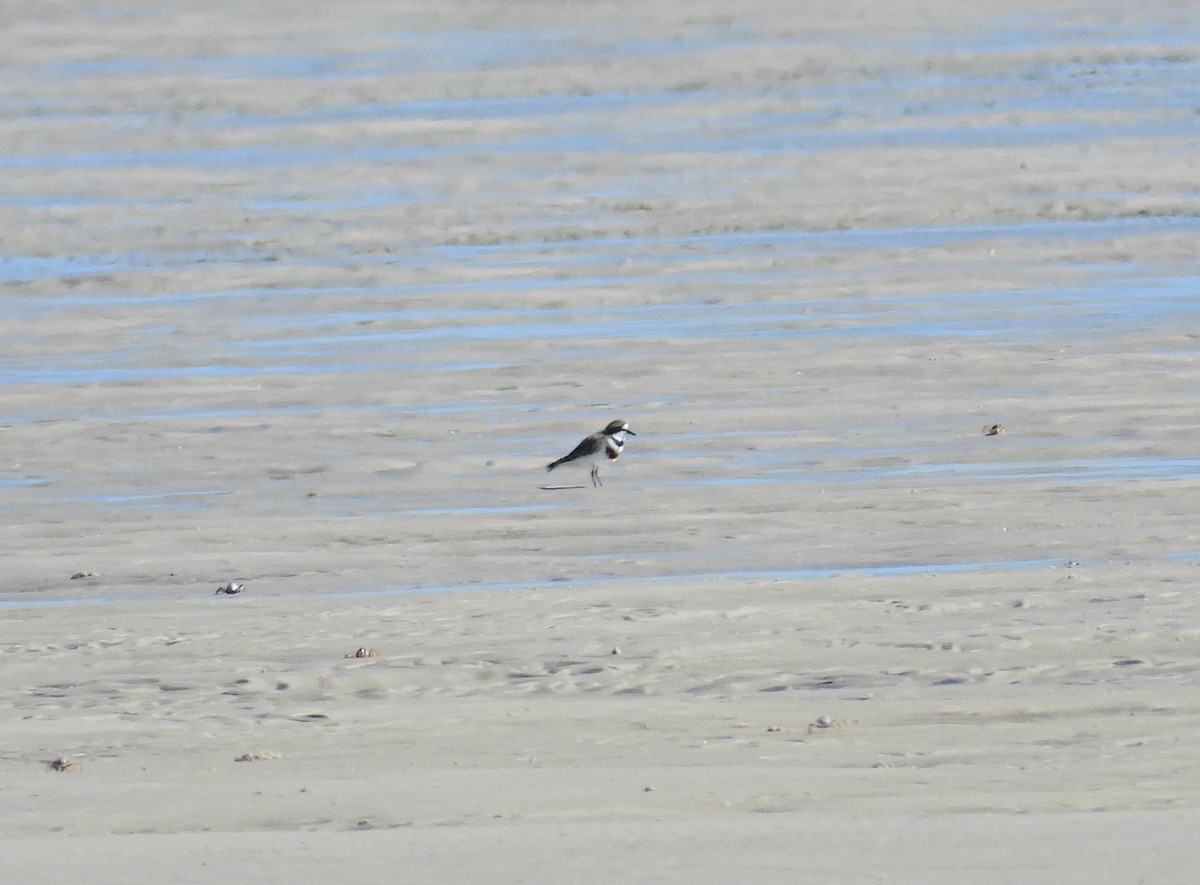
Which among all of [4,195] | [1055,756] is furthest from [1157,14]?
[1055,756]

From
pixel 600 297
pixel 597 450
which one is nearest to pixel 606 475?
pixel 597 450

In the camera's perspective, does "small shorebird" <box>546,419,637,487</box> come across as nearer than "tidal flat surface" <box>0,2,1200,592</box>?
No

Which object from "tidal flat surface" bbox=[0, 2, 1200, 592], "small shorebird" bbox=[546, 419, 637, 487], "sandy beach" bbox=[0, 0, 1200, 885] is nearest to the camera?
"sandy beach" bbox=[0, 0, 1200, 885]

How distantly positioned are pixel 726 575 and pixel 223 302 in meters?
6.50

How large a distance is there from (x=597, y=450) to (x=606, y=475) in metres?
0.14

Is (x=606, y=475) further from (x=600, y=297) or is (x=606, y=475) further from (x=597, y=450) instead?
(x=600, y=297)

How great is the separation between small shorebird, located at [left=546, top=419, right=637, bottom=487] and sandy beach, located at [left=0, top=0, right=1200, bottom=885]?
8cm

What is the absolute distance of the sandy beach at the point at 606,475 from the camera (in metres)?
6.07

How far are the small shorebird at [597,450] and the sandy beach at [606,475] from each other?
8cm

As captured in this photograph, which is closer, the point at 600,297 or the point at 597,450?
the point at 597,450

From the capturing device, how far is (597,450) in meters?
10.2

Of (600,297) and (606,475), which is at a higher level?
(600,297)

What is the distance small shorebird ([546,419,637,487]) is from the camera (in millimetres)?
10195

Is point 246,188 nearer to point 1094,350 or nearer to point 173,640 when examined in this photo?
point 1094,350
